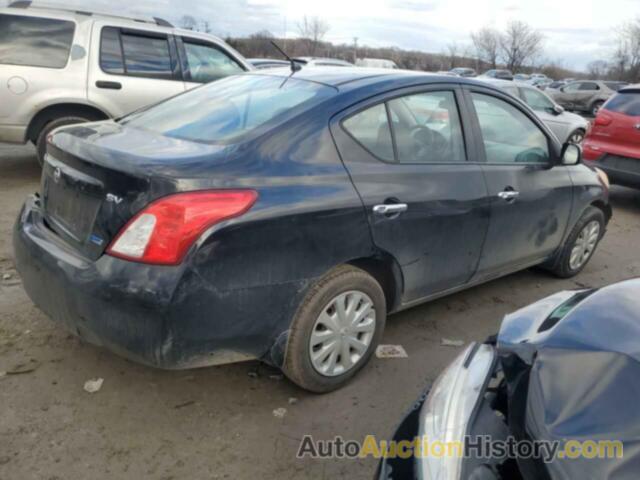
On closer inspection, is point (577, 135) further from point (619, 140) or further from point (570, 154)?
point (570, 154)

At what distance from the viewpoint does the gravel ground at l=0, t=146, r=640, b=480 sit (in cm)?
230

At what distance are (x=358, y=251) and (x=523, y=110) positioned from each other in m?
2.00

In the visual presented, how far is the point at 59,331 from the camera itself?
3203 mm

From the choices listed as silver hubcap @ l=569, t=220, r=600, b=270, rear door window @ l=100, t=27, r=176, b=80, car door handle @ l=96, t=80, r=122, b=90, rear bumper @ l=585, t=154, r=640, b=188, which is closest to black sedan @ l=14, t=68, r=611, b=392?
silver hubcap @ l=569, t=220, r=600, b=270

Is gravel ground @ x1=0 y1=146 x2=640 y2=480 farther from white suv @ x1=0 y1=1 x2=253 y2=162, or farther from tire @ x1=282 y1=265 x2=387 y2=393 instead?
white suv @ x1=0 y1=1 x2=253 y2=162

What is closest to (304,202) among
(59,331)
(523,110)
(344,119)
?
(344,119)

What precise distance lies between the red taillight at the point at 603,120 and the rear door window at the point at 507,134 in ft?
13.3

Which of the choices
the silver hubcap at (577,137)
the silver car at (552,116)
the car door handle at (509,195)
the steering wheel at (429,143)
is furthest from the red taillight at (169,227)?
the silver hubcap at (577,137)

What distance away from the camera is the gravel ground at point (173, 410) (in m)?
2.30

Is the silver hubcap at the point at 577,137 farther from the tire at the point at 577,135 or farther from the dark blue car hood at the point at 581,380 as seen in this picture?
the dark blue car hood at the point at 581,380

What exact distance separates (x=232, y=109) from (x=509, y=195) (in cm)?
186

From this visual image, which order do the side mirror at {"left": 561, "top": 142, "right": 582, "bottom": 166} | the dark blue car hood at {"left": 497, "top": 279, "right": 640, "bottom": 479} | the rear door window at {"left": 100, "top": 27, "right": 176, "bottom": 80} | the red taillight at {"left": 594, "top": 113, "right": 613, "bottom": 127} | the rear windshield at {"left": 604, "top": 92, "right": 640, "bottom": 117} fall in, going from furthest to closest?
the red taillight at {"left": 594, "top": 113, "right": 613, "bottom": 127} → the rear windshield at {"left": 604, "top": 92, "right": 640, "bottom": 117} → the rear door window at {"left": 100, "top": 27, "right": 176, "bottom": 80} → the side mirror at {"left": 561, "top": 142, "right": 582, "bottom": 166} → the dark blue car hood at {"left": 497, "top": 279, "right": 640, "bottom": 479}

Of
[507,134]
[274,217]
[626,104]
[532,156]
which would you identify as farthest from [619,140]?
[274,217]

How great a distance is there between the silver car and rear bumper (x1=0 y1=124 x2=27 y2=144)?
8801 mm
